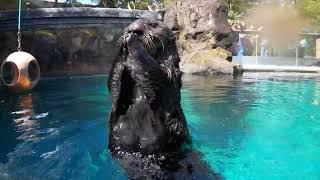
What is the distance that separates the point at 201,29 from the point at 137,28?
56.0ft

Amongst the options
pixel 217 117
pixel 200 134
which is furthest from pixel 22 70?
pixel 200 134

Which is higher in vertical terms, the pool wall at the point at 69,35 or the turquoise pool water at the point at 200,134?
the pool wall at the point at 69,35

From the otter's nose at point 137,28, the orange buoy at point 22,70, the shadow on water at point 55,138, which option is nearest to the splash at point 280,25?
the shadow on water at point 55,138

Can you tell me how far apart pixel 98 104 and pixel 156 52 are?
6.06m

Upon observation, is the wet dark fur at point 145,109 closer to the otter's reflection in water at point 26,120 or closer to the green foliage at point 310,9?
the otter's reflection in water at point 26,120

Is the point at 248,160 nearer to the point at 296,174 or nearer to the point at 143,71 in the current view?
the point at 296,174

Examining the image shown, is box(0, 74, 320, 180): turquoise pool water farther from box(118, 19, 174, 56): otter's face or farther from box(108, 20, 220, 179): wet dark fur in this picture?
box(118, 19, 174, 56): otter's face

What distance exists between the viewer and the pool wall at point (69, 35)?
18.4 meters

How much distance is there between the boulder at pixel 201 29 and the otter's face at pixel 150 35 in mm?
15249

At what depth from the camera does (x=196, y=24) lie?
2120 centimetres

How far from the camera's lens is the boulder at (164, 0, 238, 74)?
20406 millimetres

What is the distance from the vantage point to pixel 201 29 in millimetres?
20938

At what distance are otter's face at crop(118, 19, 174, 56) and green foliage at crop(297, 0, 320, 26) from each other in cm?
2316

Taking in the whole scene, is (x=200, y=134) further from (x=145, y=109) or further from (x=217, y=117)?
(x=145, y=109)
